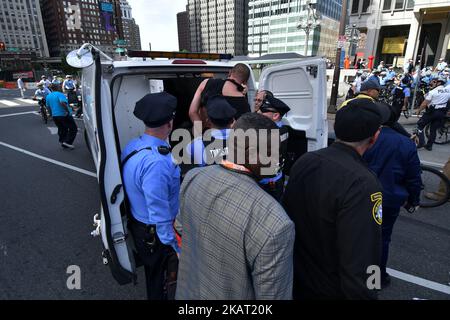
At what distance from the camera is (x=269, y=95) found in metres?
3.14

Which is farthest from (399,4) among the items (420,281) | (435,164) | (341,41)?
(420,281)

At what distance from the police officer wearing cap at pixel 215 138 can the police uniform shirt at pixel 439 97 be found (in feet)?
22.7

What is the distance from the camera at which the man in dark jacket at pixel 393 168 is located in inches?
93.4

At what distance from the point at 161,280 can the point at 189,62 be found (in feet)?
7.62

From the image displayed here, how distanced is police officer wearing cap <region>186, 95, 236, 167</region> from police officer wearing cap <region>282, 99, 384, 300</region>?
765mm

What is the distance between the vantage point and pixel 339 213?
1290mm

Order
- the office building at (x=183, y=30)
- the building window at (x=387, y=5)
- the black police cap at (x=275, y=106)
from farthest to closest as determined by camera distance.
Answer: the office building at (x=183, y=30) → the building window at (x=387, y=5) → the black police cap at (x=275, y=106)

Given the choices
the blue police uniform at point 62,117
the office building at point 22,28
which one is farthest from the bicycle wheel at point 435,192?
the office building at point 22,28

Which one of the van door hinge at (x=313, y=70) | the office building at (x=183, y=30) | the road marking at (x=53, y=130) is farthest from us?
Result: the office building at (x=183, y=30)

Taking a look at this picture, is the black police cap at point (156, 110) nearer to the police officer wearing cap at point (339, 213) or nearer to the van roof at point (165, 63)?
the van roof at point (165, 63)

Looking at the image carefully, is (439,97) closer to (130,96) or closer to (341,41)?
(341,41)

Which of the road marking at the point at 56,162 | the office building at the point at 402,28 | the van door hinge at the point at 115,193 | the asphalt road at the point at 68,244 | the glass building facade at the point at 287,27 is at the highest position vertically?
the glass building facade at the point at 287,27

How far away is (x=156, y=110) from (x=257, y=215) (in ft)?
3.92
